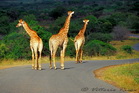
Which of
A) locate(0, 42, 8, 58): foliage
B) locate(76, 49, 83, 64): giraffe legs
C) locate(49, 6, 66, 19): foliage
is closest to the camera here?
locate(76, 49, 83, 64): giraffe legs

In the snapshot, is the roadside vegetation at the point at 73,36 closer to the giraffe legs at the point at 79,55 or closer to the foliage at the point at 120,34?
the foliage at the point at 120,34

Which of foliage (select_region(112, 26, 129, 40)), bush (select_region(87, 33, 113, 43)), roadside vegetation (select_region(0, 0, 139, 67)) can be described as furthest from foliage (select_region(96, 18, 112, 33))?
bush (select_region(87, 33, 113, 43))

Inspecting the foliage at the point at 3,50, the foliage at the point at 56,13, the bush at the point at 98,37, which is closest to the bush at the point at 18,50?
the foliage at the point at 3,50

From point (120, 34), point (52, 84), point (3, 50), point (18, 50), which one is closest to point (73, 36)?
point (120, 34)

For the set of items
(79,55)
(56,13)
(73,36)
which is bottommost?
(56,13)

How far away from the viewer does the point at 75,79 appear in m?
13.4

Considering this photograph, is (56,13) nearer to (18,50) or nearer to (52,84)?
(18,50)

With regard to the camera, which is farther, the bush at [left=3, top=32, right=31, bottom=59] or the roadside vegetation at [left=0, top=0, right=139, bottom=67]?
the roadside vegetation at [left=0, top=0, right=139, bottom=67]

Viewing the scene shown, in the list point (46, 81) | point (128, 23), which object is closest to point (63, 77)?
point (46, 81)

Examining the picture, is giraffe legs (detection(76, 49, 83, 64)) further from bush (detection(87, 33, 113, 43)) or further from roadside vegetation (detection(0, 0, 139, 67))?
bush (detection(87, 33, 113, 43))

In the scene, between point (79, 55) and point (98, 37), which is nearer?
point (79, 55)

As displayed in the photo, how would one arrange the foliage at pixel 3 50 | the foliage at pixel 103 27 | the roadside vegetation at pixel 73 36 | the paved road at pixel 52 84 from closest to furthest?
the paved road at pixel 52 84 → the foliage at pixel 3 50 → the roadside vegetation at pixel 73 36 → the foliage at pixel 103 27

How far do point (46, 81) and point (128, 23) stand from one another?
3230 inches

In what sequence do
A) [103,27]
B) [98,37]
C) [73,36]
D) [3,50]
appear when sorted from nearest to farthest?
[3,50] → [73,36] → [98,37] → [103,27]
